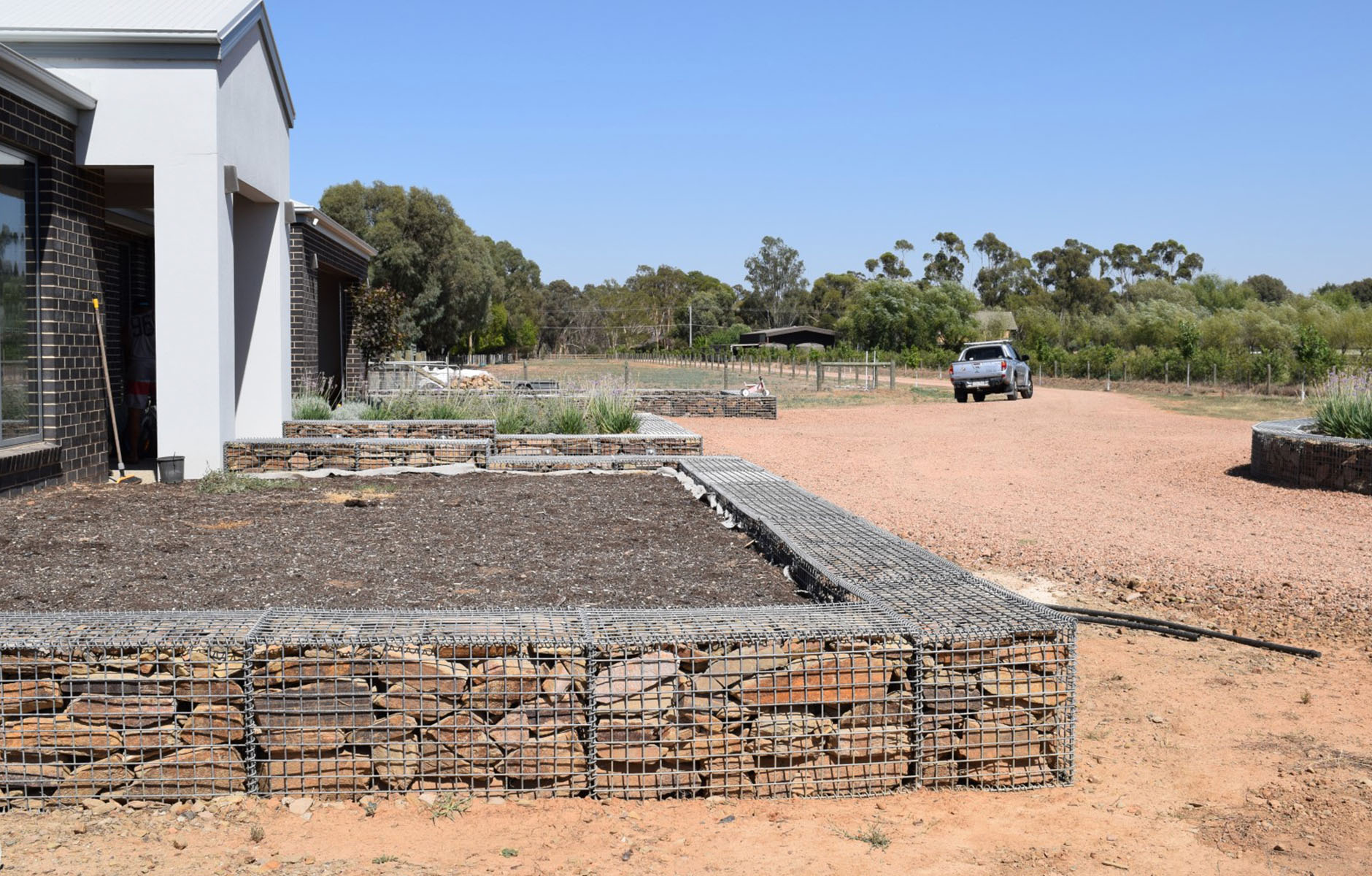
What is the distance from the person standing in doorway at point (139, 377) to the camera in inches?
498

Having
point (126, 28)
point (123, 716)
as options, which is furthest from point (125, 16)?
point (123, 716)

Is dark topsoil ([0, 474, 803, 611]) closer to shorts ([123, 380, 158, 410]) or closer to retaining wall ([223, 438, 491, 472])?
retaining wall ([223, 438, 491, 472])

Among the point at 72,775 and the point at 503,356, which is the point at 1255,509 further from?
the point at 503,356

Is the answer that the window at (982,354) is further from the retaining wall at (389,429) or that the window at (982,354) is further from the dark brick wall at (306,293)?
the retaining wall at (389,429)

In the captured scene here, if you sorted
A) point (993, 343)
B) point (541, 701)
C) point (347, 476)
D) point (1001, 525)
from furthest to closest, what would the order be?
point (993, 343) < point (347, 476) < point (1001, 525) < point (541, 701)

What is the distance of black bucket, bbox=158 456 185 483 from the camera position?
10742mm

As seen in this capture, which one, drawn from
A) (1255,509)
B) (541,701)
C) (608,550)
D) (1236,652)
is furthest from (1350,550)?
(541,701)

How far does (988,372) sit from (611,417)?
65.1ft

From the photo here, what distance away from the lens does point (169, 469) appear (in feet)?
35.4

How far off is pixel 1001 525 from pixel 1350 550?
2.63 m

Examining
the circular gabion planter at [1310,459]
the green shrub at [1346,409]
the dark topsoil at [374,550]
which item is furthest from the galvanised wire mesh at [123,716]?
the green shrub at [1346,409]

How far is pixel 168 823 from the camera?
377 cm

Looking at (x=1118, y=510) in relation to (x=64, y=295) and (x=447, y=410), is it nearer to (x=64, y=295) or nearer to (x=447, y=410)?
(x=447, y=410)

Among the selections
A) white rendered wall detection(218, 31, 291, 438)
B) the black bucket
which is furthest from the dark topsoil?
white rendered wall detection(218, 31, 291, 438)
